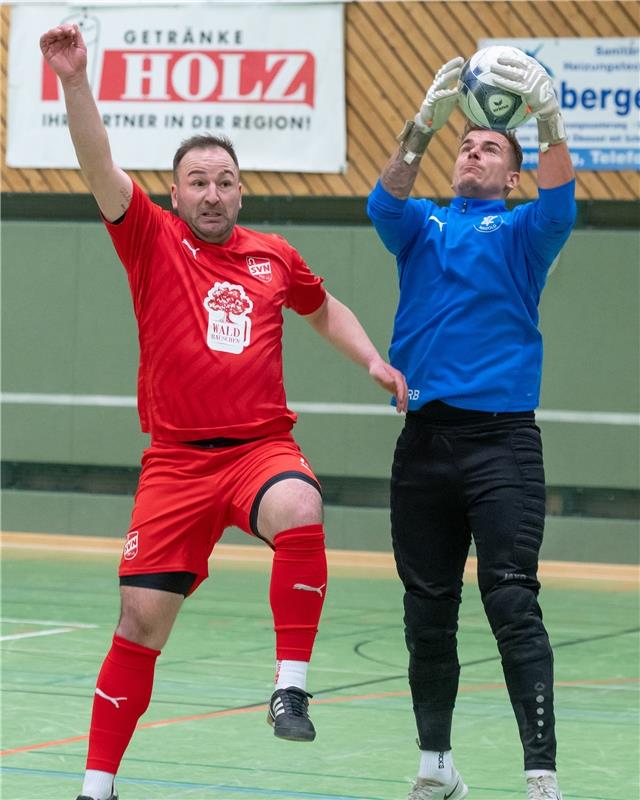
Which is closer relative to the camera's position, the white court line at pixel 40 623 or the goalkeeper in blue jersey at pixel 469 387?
the goalkeeper in blue jersey at pixel 469 387

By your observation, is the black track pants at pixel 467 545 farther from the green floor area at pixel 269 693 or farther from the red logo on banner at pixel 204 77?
the red logo on banner at pixel 204 77

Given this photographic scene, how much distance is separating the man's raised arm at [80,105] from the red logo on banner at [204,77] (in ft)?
31.6

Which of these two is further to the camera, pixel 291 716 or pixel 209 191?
pixel 209 191

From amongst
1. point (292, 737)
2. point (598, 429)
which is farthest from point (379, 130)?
point (292, 737)

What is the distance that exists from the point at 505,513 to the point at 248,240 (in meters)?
1.27

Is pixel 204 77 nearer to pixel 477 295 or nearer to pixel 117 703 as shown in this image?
pixel 477 295

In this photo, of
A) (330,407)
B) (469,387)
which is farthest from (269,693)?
(330,407)

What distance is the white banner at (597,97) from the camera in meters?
13.5

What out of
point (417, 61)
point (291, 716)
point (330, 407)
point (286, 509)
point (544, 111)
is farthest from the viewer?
point (330, 407)

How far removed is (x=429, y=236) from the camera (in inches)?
203

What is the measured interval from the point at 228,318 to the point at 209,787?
5.72 ft

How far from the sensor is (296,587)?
15.1ft

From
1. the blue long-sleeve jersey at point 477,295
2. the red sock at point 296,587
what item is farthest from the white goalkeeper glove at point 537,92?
the red sock at point 296,587

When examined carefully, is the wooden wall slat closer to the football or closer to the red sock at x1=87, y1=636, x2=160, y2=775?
the football
